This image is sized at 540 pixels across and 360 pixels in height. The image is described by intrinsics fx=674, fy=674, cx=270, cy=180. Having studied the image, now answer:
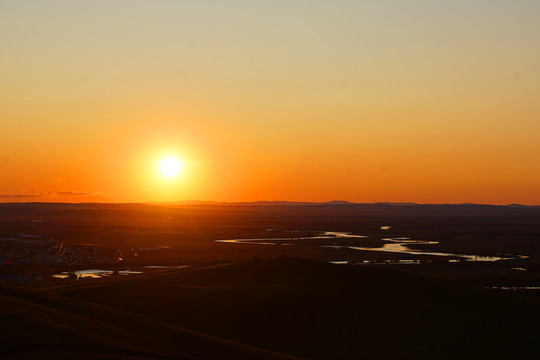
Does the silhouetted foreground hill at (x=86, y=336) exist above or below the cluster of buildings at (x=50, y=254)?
above

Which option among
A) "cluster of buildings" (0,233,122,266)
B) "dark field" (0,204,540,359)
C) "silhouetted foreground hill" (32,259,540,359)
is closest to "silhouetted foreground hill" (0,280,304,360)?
"dark field" (0,204,540,359)

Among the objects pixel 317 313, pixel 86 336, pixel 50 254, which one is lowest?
pixel 50 254

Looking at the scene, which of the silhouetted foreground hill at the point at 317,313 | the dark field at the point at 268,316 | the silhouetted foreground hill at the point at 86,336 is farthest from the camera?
the silhouetted foreground hill at the point at 317,313

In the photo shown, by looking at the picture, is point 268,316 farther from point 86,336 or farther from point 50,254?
point 50,254

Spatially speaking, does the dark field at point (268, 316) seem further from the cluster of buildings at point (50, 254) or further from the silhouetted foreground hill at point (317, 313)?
the cluster of buildings at point (50, 254)

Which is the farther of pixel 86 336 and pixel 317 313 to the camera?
pixel 317 313

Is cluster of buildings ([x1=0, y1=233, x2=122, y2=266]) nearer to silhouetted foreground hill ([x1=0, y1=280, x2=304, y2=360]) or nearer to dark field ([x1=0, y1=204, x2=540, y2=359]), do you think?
dark field ([x1=0, y1=204, x2=540, y2=359])

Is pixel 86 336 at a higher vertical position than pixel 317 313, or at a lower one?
higher

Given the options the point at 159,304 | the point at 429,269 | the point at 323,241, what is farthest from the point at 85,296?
the point at 323,241

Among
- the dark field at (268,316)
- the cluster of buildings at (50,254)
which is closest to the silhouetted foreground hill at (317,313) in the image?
the dark field at (268,316)

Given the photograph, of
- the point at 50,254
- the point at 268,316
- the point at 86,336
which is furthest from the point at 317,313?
the point at 50,254
